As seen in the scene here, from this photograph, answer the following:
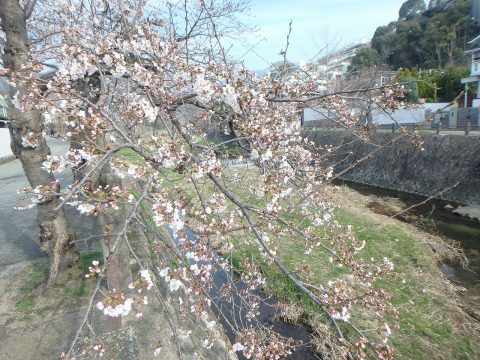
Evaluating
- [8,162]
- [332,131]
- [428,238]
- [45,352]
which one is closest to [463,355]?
[428,238]

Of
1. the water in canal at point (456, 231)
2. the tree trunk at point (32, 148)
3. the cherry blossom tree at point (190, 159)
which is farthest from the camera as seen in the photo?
the water in canal at point (456, 231)

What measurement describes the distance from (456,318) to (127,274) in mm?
5753

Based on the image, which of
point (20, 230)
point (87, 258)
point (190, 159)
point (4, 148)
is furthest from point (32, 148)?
point (4, 148)

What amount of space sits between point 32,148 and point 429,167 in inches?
642

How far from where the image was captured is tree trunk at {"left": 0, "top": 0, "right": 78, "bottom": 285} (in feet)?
13.2

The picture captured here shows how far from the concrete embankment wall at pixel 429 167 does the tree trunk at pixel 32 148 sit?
31.9ft

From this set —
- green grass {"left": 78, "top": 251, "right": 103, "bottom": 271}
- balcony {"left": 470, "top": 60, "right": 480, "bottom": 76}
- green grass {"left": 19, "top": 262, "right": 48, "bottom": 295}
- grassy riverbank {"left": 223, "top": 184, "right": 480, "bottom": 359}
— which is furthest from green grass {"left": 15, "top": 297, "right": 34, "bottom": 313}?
balcony {"left": 470, "top": 60, "right": 480, "bottom": 76}

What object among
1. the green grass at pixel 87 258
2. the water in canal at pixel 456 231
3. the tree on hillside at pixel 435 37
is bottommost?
the water in canal at pixel 456 231

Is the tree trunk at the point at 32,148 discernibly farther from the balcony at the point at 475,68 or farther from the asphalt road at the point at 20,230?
the balcony at the point at 475,68

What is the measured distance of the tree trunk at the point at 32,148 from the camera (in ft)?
13.2

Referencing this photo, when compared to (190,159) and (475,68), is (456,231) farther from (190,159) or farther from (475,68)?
(475,68)

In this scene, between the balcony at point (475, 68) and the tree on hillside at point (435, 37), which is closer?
the balcony at point (475, 68)

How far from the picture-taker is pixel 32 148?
4.38 metres

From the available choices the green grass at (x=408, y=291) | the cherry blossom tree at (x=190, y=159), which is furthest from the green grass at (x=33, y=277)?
the green grass at (x=408, y=291)
